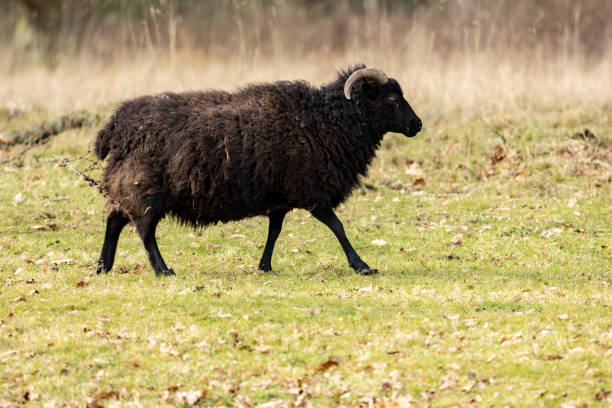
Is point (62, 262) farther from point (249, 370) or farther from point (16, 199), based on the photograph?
point (249, 370)

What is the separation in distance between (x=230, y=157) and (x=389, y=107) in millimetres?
2489

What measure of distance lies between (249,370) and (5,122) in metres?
14.9

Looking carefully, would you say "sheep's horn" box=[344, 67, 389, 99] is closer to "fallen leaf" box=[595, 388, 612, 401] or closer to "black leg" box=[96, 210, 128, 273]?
"black leg" box=[96, 210, 128, 273]

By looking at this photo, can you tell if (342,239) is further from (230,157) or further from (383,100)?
(383,100)

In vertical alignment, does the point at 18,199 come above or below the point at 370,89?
below

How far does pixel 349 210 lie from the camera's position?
14.9 meters

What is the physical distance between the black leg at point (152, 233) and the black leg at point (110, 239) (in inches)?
15.2

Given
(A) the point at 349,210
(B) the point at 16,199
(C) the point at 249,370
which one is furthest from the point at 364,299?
(B) the point at 16,199

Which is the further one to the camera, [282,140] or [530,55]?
[530,55]

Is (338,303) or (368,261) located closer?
(338,303)

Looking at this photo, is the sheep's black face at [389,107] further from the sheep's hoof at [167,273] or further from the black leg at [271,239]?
the sheep's hoof at [167,273]

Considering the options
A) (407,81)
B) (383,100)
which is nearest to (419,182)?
(407,81)

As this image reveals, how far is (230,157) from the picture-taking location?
10398 mm

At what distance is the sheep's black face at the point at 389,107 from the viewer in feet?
37.2
